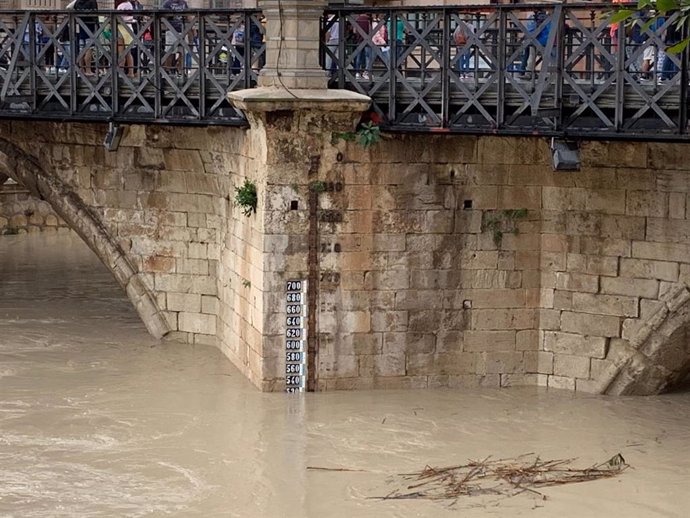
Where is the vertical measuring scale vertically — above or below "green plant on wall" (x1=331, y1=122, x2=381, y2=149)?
below

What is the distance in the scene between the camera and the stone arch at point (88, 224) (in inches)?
609

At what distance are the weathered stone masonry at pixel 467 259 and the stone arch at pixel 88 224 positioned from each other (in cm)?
195

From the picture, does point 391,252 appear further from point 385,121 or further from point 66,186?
point 66,186

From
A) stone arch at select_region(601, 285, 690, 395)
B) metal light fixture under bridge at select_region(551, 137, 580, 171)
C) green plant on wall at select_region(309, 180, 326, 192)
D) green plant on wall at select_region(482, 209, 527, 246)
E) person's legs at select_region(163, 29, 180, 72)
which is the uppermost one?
person's legs at select_region(163, 29, 180, 72)

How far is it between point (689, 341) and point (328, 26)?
421 cm

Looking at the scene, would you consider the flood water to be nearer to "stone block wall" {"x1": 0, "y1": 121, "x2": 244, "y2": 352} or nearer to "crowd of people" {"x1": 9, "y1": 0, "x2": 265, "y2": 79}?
"stone block wall" {"x1": 0, "y1": 121, "x2": 244, "y2": 352}

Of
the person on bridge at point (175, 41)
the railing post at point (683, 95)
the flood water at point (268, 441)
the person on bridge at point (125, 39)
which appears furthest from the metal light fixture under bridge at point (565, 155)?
the person on bridge at point (125, 39)

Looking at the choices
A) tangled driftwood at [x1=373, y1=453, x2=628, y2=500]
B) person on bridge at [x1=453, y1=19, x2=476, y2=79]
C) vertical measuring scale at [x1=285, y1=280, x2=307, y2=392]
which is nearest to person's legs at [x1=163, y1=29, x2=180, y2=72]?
vertical measuring scale at [x1=285, y1=280, x2=307, y2=392]

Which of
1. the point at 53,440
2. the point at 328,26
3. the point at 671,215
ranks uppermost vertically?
the point at 328,26

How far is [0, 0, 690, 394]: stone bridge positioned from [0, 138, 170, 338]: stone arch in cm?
196

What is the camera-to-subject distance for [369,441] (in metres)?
12.0

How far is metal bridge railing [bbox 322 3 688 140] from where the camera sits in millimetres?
11539

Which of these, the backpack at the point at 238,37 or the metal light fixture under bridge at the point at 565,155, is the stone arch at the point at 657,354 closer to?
the metal light fixture under bridge at the point at 565,155

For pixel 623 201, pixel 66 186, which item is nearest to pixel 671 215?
pixel 623 201
